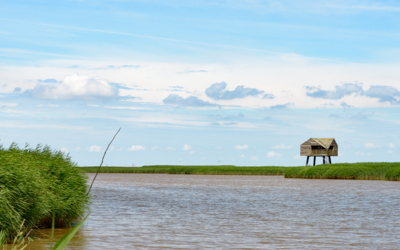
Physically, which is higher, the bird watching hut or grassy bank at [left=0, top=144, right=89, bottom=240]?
the bird watching hut

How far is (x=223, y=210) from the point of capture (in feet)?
77.1

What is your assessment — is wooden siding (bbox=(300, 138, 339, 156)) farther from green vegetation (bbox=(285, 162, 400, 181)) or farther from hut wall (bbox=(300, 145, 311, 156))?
green vegetation (bbox=(285, 162, 400, 181))

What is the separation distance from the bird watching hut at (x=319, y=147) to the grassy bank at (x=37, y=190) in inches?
2487

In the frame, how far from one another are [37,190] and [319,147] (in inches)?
2727

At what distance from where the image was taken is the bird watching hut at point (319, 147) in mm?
76688

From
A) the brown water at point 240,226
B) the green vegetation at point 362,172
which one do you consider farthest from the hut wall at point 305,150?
the brown water at point 240,226

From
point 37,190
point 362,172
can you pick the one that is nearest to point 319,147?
point 362,172

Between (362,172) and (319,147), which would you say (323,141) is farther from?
(362,172)

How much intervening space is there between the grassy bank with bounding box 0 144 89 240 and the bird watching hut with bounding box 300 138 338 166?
207ft

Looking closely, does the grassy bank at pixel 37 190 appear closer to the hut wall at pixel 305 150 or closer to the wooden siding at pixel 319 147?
the wooden siding at pixel 319 147

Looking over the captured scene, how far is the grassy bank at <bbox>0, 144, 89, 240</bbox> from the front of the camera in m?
11.9

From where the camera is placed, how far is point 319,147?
255 feet

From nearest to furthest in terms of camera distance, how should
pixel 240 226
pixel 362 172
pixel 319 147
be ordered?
pixel 240 226, pixel 362 172, pixel 319 147

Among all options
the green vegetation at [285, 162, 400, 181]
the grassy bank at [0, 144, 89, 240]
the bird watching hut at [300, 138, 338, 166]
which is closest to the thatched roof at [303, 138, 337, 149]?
the bird watching hut at [300, 138, 338, 166]
